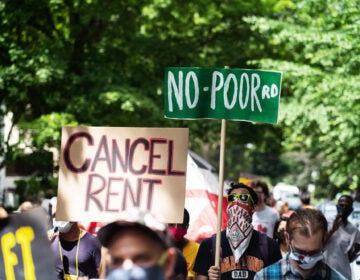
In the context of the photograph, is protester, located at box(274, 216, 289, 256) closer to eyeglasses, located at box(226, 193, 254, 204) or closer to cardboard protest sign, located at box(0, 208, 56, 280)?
eyeglasses, located at box(226, 193, 254, 204)

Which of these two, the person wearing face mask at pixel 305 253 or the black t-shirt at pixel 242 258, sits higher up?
the person wearing face mask at pixel 305 253

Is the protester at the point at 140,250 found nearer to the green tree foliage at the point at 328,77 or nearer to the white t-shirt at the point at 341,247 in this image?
the white t-shirt at the point at 341,247

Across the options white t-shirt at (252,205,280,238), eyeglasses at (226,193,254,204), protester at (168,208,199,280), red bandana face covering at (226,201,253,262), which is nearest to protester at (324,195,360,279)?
white t-shirt at (252,205,280,238)

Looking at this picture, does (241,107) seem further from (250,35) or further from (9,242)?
(250,35)

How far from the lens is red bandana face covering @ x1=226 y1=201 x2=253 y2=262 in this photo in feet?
20.9

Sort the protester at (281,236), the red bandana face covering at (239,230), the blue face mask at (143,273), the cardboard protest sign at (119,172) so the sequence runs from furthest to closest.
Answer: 1. the protester at (281,236)
2. the red bandana face covering at (239,230)
3. the cardboard protest sign at (119,172)
4. the blue face mask at (143,273)

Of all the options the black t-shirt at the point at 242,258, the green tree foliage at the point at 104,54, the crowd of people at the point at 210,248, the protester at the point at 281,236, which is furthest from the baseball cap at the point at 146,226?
the green tree foliage at the point at 104,54

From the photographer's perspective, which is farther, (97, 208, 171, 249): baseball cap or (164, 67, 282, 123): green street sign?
(164, 67, 282, 123): green street sign

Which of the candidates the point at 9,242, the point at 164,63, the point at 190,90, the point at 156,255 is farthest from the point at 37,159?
the point at 156,255

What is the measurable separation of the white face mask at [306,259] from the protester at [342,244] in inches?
Answer: 187

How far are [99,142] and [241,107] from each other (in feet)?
3.88

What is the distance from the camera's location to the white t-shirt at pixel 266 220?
11117 millimetres

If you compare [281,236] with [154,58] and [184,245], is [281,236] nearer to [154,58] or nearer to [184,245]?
[184,245]

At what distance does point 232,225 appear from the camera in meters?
6.46
